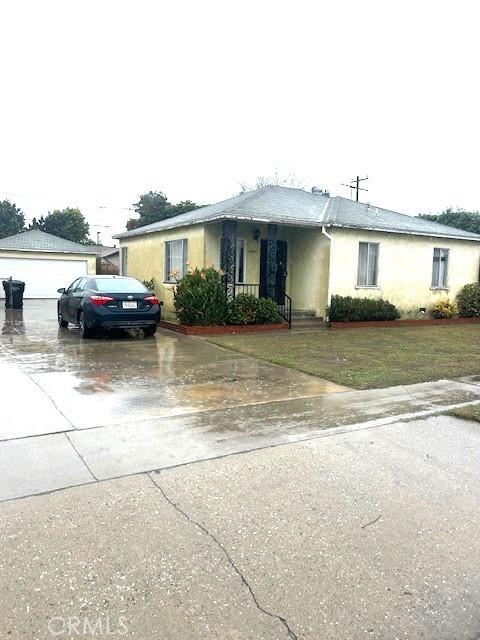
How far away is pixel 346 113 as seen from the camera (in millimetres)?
20328

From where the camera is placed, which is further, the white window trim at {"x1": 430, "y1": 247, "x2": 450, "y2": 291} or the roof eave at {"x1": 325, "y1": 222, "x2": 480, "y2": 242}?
the white window trim at {"x1": 430, "y1": 247, "x2": 450, "y2": 291}

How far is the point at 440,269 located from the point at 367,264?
365 centimetres

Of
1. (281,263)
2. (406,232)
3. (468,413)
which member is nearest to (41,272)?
(281,263)

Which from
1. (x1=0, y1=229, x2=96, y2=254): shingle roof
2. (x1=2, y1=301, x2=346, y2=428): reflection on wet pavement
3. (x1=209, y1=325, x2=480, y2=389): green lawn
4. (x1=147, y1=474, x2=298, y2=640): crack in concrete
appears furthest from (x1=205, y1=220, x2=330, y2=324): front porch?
(x1=0, y1=229, x2=96, y2=254): shingle roof

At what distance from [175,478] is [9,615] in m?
1.55

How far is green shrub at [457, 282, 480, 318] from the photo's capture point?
1730cm

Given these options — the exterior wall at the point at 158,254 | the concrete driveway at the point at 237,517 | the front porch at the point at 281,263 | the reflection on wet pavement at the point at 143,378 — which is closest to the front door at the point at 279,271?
the front porch at the point at 281,263

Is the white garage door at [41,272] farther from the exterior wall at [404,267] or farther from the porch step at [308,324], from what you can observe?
the exterior wall at [404,267]

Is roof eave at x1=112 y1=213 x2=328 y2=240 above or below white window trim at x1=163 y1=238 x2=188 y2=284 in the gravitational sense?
above

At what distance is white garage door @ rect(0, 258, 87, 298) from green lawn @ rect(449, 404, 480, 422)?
954 inches

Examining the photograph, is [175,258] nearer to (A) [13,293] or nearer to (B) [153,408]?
(A) [13,293]

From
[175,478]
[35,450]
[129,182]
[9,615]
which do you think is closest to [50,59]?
[35,450]

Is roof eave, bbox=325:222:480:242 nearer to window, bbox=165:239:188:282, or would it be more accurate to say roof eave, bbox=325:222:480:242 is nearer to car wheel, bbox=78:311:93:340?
window, bbox=165:239:188:282

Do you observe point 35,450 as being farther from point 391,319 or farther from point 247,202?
point 391,319
